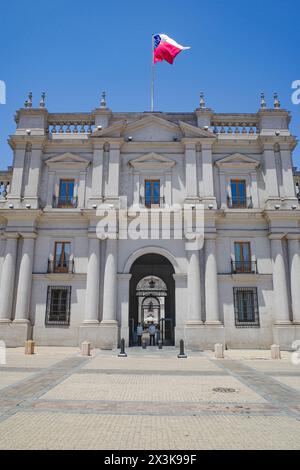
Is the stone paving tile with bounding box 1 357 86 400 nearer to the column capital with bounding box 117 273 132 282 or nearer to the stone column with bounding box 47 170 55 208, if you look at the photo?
the column capital with bounding box 117 273 132 282

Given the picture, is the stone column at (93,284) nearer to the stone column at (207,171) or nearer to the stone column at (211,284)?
the stone column at (211,284)

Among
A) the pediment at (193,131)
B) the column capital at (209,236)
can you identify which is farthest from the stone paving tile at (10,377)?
the pediment at (193,131)

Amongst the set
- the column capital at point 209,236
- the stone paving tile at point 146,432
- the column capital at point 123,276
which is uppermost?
the column capital at point 209,236

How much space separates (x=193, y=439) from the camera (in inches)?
225

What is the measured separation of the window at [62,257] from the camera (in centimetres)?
2284

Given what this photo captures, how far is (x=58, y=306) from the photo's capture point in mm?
22406

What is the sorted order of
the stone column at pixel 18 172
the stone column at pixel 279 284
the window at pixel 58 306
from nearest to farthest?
the stone column at pixel 279 284 < the window at pixel 58 306 < the stone column at pixel 18 172

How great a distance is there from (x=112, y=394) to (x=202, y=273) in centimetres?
1378

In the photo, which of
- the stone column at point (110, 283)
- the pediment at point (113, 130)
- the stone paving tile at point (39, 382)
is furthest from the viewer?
the pediment at point (113, 130)

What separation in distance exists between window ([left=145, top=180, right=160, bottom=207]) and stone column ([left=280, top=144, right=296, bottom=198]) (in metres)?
8.51

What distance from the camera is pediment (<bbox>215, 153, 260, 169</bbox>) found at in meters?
24.3

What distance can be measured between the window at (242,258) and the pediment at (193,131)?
7648 millimetres
